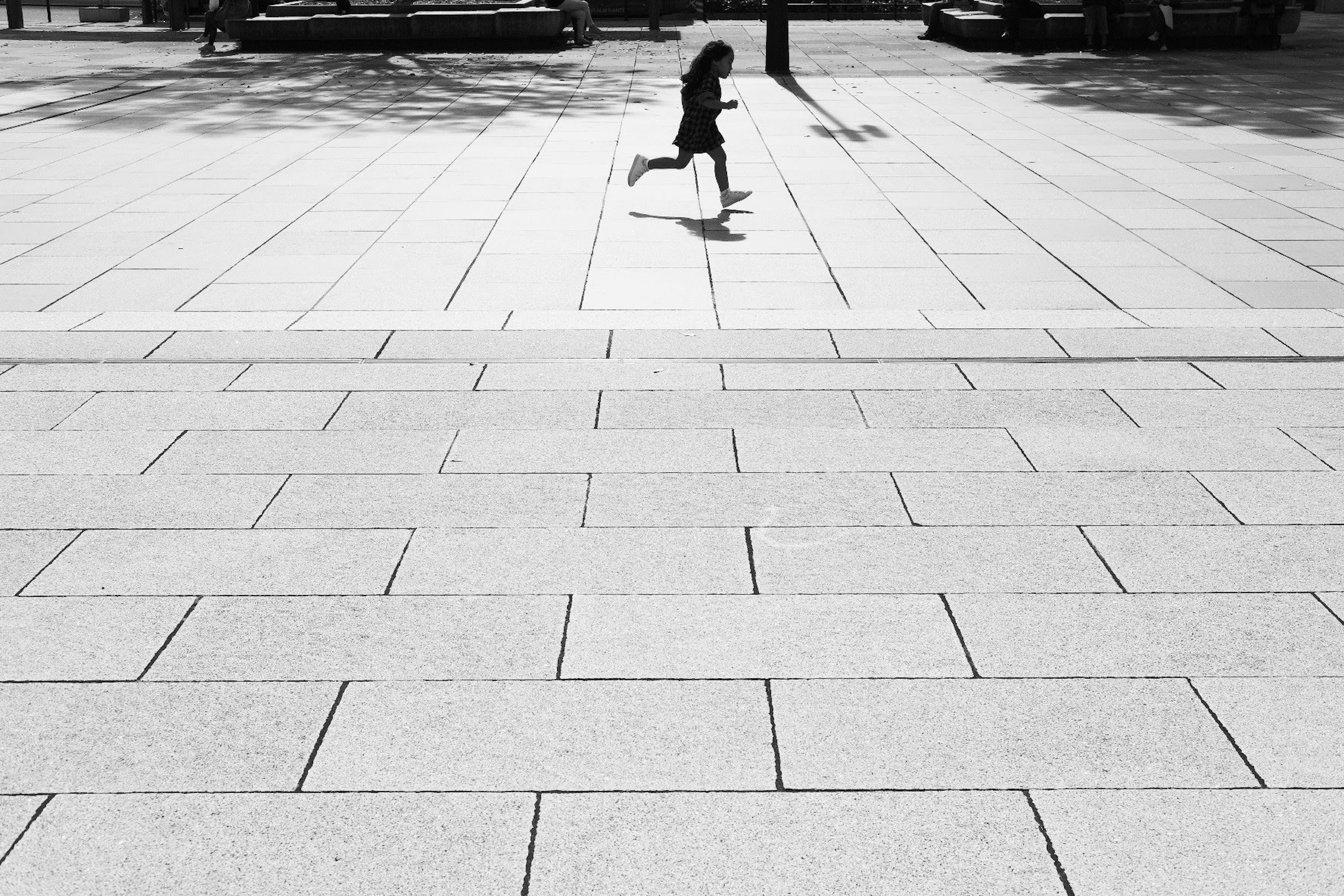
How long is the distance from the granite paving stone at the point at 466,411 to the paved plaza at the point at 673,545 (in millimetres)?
39

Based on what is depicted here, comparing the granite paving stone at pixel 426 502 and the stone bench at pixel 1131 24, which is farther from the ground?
the stone bench at pixel 1131 24

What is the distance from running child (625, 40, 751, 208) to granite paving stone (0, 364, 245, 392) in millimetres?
4559

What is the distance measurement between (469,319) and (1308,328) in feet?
15.0

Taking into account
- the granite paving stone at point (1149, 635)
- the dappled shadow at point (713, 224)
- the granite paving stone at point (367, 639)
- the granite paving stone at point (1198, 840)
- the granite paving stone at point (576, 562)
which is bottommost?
the granite paving stone at point (1198, 840)

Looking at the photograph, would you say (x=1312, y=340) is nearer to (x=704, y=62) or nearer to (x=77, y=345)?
(x=704, y=62)

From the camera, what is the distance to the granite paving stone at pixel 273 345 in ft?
22.5

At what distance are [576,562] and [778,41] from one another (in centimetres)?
1710

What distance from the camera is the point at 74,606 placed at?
418 centimetres

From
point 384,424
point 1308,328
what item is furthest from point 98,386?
point 1308,328

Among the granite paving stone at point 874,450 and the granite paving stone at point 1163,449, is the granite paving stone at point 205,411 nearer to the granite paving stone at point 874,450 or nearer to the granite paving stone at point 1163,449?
the granite paving stone at point 874,450

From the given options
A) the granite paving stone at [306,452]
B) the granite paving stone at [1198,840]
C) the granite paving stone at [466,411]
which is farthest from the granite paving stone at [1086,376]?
the granite paving stone at [1198,840]

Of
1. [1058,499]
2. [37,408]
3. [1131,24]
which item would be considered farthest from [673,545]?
[1131,24]

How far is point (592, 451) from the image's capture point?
5539mm

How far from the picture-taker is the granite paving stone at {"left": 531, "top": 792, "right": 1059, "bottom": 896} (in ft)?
9.42
